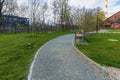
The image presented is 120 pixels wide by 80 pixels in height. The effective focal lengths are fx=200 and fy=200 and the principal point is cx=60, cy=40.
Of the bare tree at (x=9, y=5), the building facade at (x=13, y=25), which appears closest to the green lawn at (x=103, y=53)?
the building facade at (x=13, y=25)

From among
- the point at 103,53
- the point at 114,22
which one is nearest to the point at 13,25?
the point at 103,53

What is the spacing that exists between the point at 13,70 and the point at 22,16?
5435cm

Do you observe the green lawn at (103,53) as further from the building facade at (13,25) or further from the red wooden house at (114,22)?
the red wooden house at (114,22)

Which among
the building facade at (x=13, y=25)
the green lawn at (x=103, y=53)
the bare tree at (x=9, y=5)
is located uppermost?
the bare tree at (x=9, y=5)

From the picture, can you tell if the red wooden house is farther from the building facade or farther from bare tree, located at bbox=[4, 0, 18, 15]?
bare tree, located at bbox=[4, 0, 18, 15]

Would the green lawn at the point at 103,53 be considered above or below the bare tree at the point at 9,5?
below

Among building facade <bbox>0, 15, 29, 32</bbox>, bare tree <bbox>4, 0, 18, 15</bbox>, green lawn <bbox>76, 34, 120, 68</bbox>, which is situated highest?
bare tree <bbox>4, 0, 18, 15</bbox>

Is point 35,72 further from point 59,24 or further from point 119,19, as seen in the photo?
point 119,19

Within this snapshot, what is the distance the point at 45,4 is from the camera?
53.6m

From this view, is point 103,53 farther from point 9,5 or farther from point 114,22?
point 114,22

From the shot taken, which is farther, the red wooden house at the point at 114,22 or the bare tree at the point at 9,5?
the red wooden house at the point at 114,22

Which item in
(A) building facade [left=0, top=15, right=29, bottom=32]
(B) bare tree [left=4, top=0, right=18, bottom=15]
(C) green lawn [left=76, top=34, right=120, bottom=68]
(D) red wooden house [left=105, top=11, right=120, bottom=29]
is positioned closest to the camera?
(C) green lawn [left=76, top=34, right=120, bottom=68]

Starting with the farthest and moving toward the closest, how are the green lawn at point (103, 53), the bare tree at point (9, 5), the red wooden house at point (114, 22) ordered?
the red wooden house at point (114, 22) < the bare tree at point (9, 5) < the green lawn at point (103, 53)

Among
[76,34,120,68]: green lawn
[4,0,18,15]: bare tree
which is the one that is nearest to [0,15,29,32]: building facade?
[4,0,18,15]: bare tree
